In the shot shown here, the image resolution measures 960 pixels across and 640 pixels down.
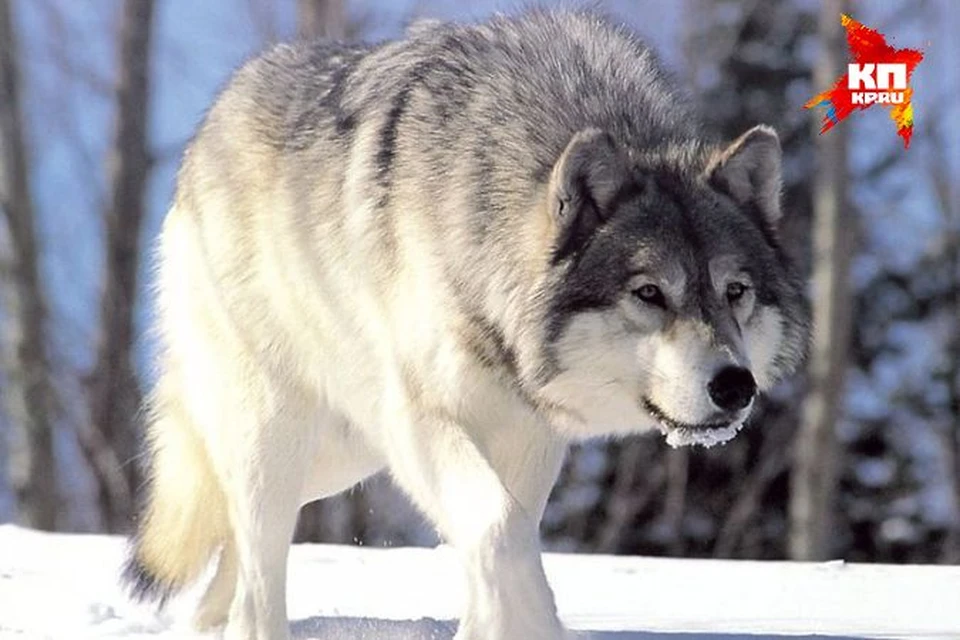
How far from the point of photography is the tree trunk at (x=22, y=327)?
12117 millimetres

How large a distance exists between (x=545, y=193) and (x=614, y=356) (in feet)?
1.53

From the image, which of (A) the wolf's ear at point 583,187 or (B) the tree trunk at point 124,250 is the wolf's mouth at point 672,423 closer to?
(A) the wolf's ear at point 583,187

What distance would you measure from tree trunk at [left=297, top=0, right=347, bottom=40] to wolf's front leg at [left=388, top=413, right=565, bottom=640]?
10.6 meters

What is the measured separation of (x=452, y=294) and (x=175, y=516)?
5.09 feet

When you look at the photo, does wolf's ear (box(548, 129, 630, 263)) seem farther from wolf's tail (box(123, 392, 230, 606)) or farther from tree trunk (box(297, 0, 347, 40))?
tree trunk (box(297, 0, 347, 40))

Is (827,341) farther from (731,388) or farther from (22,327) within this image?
(731,388)

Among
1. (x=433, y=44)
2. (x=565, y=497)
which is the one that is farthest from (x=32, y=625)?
(x=565, y=497)

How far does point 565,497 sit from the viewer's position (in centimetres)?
1653

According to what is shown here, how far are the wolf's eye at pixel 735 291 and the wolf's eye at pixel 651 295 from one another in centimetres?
18

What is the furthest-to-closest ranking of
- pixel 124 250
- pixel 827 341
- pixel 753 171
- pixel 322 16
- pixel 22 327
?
1. pixel 322 16
2. pixel 124 250
3. pixel 827 341
4. pixel 22 327
5. pixel 753 171

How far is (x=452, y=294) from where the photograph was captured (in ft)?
13.5

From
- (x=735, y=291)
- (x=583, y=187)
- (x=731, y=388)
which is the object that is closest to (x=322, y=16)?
(x=583, y=187)

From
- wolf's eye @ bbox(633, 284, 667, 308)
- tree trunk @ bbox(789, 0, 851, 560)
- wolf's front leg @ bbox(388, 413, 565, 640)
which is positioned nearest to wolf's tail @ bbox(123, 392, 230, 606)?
wolf's front leg @ bbox(388, 413, 565, 640)

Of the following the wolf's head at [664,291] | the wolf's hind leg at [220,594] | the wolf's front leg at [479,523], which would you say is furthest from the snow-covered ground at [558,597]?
the wolf's head at [664,291]
